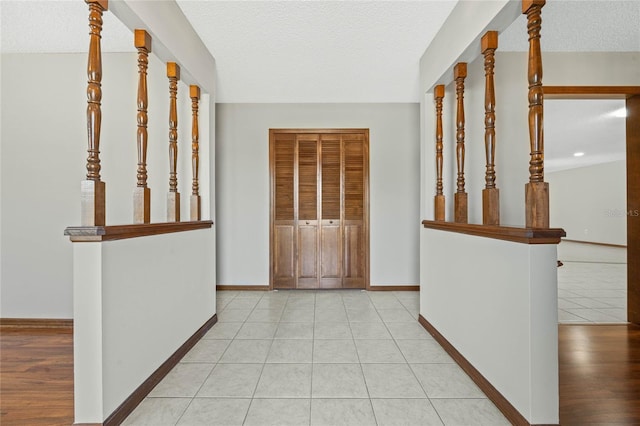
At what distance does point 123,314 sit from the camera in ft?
5.46

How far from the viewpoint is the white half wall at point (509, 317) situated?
147cm

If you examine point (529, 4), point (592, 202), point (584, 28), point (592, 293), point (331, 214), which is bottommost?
point (592, 293)

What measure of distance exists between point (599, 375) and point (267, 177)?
3.73 m

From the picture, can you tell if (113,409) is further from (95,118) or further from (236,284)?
(236,284)

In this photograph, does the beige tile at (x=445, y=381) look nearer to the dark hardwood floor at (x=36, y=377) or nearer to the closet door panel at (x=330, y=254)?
the dark hardwood floor at (x=36, y=377)

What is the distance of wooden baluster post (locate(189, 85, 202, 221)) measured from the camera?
2883mm

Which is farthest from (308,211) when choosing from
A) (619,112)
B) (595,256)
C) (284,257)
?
(595,256)

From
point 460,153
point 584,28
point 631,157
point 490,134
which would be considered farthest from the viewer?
point 631,157

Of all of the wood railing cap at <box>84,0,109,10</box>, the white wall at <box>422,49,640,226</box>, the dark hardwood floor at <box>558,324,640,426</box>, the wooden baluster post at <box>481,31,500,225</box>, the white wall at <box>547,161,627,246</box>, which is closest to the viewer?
the wood railing cap at <box>84,0,109,10</box>

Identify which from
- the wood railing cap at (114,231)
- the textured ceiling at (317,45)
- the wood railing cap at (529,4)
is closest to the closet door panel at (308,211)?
the textured ceiling at (317,45)

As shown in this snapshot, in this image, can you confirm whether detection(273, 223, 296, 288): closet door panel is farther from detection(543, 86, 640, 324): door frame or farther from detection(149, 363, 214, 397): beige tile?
detection(543, 86, 640, 324): door frame

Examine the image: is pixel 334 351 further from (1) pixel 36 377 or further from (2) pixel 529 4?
(2) pixel 529 4

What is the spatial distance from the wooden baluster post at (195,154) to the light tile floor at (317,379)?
1.12m

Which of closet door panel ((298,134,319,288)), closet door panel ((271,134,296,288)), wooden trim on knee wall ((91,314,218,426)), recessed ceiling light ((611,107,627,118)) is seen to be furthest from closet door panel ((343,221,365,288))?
recessed ceiling light ((611,107,627,118))
